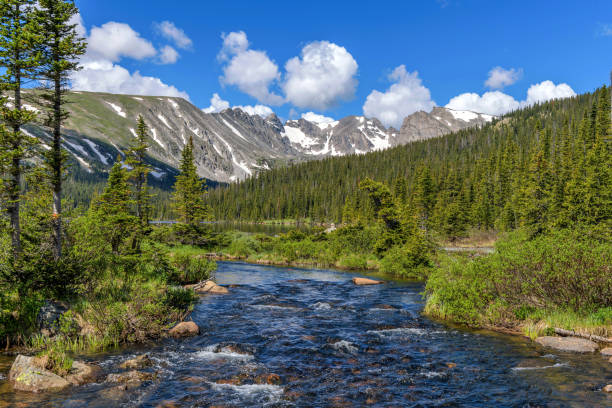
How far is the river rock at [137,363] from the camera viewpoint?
11837mm

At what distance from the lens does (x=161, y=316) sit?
1552 cm

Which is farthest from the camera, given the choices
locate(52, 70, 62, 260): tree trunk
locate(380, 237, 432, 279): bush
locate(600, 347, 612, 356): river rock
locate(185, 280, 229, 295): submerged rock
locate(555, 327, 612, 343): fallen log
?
locate(380, 237, 432, 279): bush

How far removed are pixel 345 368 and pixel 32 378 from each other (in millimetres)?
9289

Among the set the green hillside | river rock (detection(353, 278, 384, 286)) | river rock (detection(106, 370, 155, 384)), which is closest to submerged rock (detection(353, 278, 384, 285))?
river rock (detection(353, 278, 384, 286))

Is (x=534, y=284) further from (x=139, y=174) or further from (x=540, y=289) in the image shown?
(x=139, y=174)

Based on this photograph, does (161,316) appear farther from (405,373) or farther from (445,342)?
(445,342)

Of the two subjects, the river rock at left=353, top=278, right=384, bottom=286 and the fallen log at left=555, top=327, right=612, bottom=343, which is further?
the river rock at left=353, top=278, right=384, bottom=286

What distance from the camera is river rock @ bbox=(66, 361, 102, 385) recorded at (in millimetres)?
10578

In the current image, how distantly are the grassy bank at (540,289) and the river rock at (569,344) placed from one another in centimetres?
68

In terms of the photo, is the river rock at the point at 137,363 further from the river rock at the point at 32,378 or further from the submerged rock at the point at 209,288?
the submerged rock at the point at 209,288

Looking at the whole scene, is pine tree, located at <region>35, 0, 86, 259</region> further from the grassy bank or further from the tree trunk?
the grassy bank

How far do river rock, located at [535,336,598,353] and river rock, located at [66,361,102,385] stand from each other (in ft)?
52.4

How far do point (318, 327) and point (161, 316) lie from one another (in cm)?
717

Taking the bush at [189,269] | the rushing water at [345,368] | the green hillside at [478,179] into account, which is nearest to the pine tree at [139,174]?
the bush at [189,269]
